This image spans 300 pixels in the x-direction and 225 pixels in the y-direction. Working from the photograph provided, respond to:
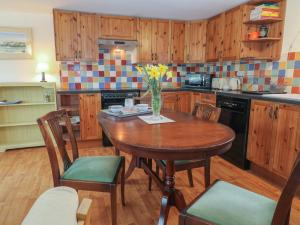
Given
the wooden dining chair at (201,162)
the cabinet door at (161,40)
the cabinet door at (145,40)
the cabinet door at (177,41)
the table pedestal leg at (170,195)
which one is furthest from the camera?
the cabinet door at (177,41)

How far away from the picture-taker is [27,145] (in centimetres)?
352

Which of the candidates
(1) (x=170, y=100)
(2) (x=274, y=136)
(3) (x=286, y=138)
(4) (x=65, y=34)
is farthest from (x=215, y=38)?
(4) (x=65, y=34)

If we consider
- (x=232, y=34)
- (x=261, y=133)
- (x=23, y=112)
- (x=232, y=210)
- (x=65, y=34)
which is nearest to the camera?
(x=232, y=210)

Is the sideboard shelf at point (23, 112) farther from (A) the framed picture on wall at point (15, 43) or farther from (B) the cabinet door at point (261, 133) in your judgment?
(B) the cabinet door at point (261, 133)

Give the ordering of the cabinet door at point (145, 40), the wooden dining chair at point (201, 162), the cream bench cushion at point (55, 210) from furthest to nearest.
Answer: the cabinet door at point (145, 40) → the wooden dining chair at point (201, 162) → the cream bench cushion at point (55, 210)

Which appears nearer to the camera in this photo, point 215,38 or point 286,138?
point 286,138

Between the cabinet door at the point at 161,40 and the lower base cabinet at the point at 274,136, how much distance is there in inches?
77.1

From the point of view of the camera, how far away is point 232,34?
10.7 ft

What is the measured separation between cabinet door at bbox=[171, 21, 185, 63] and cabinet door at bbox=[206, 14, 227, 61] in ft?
1.51

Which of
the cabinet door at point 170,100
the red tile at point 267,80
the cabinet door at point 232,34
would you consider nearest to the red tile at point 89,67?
the cabinet door at point 170,100

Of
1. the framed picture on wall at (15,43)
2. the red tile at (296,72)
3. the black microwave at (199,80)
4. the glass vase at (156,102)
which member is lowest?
the glass vase at (156,102)

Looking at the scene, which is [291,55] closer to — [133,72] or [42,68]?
[133,72]

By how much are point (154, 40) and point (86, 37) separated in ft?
3.82

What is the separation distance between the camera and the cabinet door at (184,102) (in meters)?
4.02
